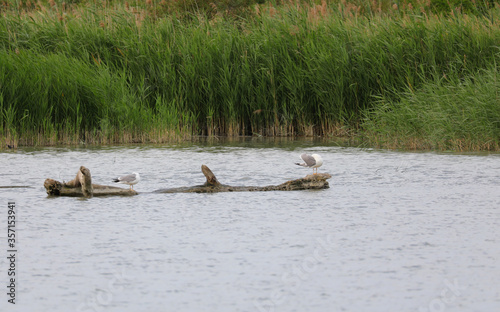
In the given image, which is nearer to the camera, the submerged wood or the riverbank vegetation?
the submerged wood

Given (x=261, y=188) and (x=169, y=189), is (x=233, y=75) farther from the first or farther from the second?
(x=169, y=189)

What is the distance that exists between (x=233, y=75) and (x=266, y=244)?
11662 mm

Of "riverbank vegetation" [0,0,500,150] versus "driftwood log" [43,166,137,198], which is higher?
"riverbank vegetation" [0,0,500,150]

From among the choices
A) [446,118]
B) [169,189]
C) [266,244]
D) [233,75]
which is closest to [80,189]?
[169,189]

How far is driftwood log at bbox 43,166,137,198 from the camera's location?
1014 cm

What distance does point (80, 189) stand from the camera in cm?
1035

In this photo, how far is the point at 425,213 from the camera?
9258 mm

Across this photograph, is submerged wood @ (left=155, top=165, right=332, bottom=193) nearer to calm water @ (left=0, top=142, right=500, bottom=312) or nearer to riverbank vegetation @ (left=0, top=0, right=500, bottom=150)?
calm water @ (left=0, top=142, right=500, bottom=312)

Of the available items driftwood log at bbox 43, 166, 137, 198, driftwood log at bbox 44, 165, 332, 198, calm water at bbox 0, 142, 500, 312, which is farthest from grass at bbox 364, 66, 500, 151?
driftwood log at bbox 43, 166, 137, 198

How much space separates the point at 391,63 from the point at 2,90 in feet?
28.6

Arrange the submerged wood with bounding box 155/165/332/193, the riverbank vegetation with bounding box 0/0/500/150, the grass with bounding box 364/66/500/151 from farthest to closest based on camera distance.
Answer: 1. the riverbank vegetation with bounding box 0/0/500/150
2. the grass with bounding box 364/66/500/151
3. the submerged wood with bounding box 155/165/332/193

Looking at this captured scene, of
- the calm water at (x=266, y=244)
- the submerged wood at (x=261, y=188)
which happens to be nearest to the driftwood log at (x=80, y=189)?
the calm water at (x=266, y=244)

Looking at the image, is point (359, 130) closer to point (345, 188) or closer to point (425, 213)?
point (345, 188)

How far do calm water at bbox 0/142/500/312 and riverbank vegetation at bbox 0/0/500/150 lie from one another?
4245 millimetres
